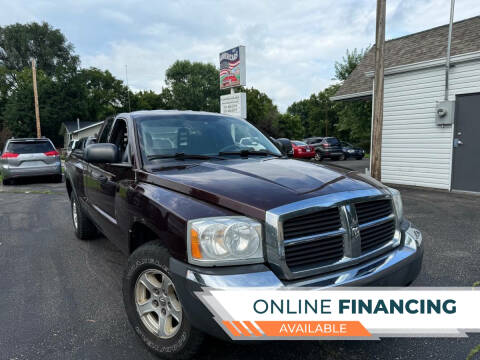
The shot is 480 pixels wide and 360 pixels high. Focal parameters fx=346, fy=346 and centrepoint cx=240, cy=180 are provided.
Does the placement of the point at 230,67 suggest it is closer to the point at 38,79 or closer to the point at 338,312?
the point at 338,312

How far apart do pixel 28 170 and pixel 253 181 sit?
12.1 m

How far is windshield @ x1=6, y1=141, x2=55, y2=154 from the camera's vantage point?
39.0 feet

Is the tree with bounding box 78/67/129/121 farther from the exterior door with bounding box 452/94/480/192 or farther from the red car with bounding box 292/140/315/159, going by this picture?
the exterior door with bounding box 452/94/480/192

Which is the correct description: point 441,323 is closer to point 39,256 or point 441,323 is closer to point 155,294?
point 155,294

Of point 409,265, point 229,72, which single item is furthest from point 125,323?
point 229,72

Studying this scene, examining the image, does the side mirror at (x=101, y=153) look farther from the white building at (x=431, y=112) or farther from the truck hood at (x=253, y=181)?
the white building at (x=431, y=112)

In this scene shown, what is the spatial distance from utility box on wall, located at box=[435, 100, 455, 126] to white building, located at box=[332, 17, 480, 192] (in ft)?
0.48

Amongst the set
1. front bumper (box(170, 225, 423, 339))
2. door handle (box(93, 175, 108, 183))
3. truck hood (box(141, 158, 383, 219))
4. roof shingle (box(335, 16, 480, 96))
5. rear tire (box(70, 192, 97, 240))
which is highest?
roof shingle (box(335, 16, 480, 96))

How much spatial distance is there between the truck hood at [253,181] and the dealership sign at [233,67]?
11268mm

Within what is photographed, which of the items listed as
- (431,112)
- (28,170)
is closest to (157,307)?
(431,112)

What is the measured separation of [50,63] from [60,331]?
6259 centimetres

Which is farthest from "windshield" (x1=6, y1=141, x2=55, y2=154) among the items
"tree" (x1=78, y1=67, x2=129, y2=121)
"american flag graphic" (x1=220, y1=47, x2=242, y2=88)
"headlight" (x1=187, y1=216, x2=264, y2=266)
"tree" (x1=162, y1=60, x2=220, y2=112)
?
"tree" (x1=78, y1=67, x2=129, y2=121)

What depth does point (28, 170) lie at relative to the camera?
11930 mm

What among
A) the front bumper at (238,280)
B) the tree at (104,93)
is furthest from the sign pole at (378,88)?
the tree at (104,93)
